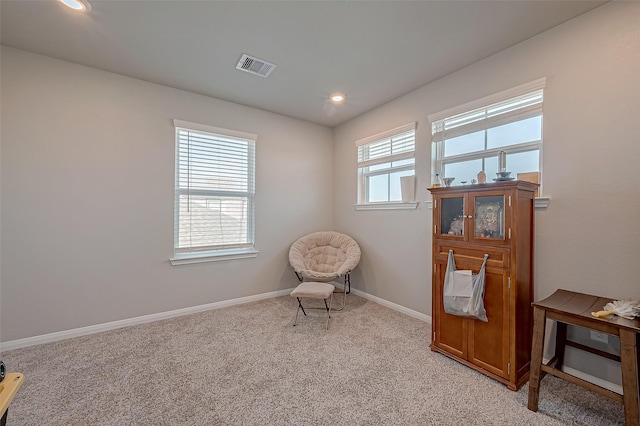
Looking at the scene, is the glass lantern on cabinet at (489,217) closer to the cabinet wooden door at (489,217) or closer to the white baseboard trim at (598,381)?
the cabinet wooden door at (489,217)

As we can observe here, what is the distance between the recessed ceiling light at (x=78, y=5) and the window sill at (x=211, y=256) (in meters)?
2.36

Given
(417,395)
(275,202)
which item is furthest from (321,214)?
(417,395)

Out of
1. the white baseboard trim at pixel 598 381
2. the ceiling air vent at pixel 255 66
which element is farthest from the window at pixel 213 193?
the white baseboard trim at pixel 598 381

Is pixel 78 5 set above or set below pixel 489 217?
above

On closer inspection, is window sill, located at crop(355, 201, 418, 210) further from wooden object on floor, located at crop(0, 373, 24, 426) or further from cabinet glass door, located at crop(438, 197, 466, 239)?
wooden object on floor, located at crop(0, 373, 24, 426)

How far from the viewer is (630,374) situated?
1400 mm

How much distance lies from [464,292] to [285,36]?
256cm

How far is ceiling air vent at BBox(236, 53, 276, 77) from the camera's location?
8.31 ft

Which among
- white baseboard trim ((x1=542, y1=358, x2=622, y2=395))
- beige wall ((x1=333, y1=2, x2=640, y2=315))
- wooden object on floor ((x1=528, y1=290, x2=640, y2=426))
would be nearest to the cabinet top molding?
beige wall ((x1=333, y1=2, x2=640, y2=315))

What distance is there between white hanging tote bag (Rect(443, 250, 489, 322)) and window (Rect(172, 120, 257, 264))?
8.26 ft

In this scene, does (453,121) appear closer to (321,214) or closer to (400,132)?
(400,132)

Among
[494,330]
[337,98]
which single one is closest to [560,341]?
[494,330]

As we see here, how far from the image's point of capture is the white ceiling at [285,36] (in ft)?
6.27

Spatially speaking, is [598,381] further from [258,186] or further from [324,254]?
[258,186]
